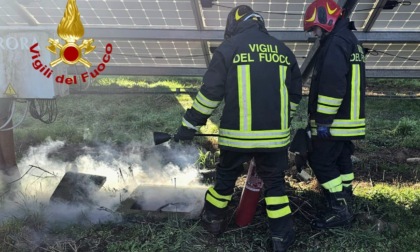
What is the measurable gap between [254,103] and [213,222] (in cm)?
119

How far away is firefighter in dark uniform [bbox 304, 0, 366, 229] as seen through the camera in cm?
329

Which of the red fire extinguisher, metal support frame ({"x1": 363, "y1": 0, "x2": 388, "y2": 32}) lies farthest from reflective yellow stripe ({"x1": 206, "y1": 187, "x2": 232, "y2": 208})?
metal support frame ({"x1": 363, "y1": 0, "x2": 388, "y2": 32})

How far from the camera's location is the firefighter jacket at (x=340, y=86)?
3268 millimetres

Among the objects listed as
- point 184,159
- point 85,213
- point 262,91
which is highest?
point 262,91

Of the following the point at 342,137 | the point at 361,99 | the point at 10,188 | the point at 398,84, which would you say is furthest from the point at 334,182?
the point at 398,84

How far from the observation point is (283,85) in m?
3.06

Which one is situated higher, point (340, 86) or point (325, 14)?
point (325, 14)

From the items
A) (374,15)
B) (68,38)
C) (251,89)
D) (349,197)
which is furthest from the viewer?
(374,15)

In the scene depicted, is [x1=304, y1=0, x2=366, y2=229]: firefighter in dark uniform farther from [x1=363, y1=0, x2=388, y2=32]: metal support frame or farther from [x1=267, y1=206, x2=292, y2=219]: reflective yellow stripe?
[x1=363, y1=0, x2=388, y2=32]: metal support frame

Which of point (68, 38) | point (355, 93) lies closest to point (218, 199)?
point (355, 93)

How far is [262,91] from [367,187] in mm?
2184

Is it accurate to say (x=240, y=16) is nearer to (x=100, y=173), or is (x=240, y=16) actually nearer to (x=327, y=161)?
(x=327, y=161)

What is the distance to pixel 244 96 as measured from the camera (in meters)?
2.98

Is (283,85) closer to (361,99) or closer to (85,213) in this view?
(361,99)
